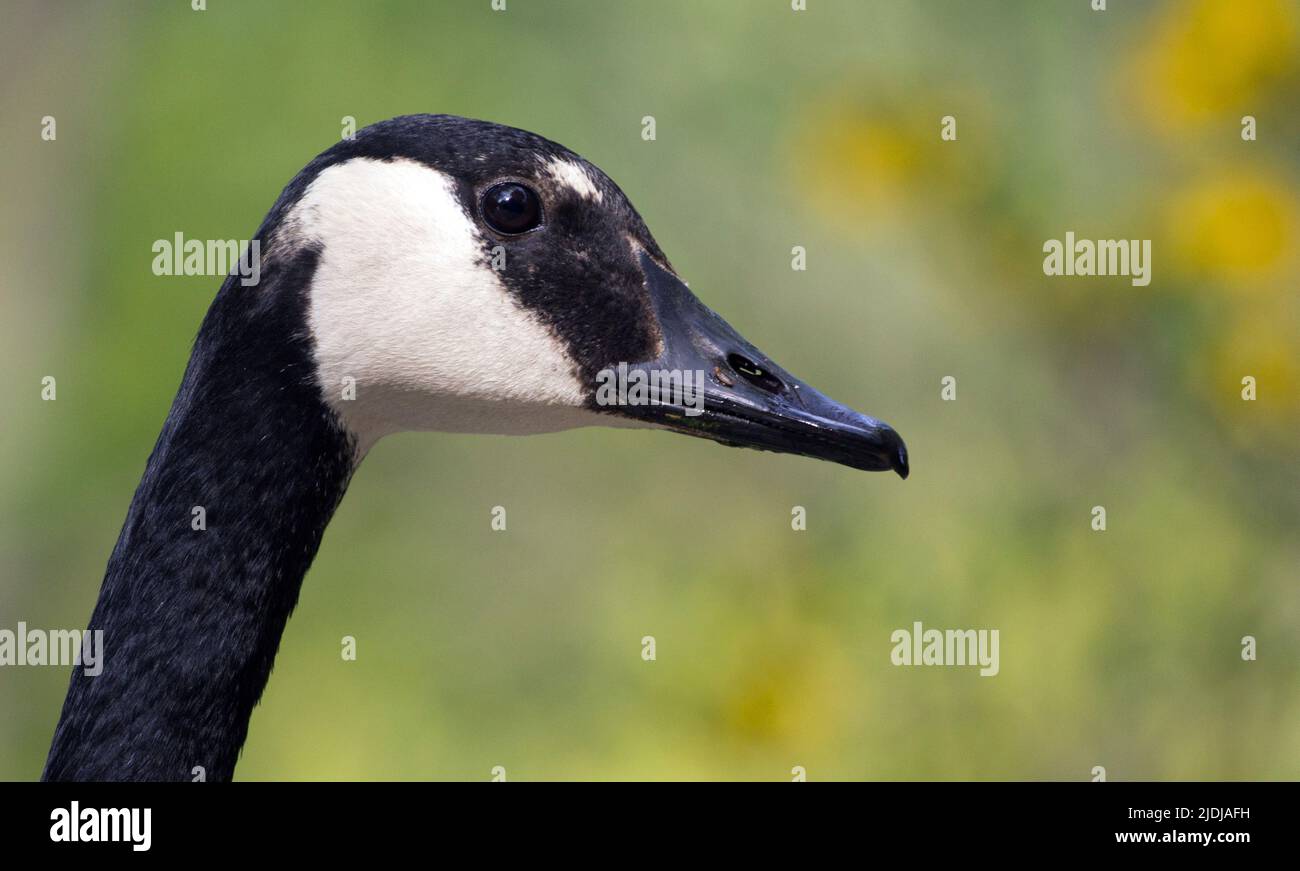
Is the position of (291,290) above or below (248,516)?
above

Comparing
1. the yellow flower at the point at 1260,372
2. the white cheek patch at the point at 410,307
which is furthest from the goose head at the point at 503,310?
the yellow flower at the point at 1260,372

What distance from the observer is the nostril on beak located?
236 cm

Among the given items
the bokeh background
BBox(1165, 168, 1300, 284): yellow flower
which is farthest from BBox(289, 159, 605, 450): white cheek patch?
BBox(1165, 168, 1300, 284): yellow flower

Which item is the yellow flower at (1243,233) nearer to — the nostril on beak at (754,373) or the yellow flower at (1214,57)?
the yellow flower at (1214,57)

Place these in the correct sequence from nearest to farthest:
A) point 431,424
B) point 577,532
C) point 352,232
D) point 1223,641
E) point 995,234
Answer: point 352,232, point 431,424, point 1223,641, point 995,234, point 577,532

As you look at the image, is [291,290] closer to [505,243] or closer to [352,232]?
[352,232]

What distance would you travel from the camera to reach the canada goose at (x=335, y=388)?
2.21 m

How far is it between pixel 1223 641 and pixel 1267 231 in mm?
1099

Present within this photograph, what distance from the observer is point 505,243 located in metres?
2.29

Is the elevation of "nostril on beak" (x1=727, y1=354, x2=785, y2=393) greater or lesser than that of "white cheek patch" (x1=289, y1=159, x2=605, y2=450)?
lesser

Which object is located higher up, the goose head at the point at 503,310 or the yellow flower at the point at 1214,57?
the yellow flower at the point at 1214,57

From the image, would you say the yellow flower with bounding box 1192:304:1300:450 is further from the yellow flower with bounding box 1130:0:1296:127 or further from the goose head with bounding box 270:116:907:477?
the goose head with bounding box 270:116:907:477

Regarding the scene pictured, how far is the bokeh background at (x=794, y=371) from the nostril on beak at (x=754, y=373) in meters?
1.74
